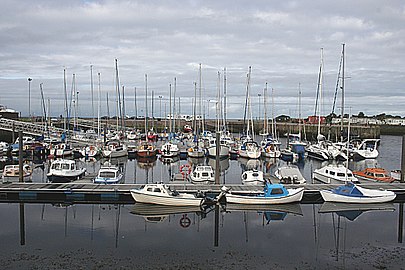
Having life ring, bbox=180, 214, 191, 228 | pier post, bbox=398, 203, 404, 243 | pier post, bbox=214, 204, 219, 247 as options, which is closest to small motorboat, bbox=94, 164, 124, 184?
life ring, bbox=180, 214, 191, 228

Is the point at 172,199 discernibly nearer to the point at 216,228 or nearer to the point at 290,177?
the point at 216,228

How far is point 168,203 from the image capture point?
80.8 ft

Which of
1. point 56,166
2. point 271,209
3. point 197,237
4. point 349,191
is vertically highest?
point 56,166

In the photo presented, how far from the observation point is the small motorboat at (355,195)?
83.5 ft

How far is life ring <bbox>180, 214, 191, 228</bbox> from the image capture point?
2170cm

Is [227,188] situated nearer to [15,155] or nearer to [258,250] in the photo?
[258,250]

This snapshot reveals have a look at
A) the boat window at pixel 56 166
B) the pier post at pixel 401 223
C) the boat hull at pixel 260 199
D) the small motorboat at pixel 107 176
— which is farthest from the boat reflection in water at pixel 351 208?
the boat window at pixel 56 166

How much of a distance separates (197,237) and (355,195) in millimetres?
11210

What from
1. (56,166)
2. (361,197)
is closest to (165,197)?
(361,197)

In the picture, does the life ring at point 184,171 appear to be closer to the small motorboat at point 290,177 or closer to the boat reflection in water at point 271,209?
the small motorboat at point 290,177

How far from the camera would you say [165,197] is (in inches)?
965

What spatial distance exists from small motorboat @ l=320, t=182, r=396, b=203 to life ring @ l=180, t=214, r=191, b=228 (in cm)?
896

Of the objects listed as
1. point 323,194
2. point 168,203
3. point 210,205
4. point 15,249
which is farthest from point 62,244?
point 323,194

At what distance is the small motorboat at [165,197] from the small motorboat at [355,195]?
800cm
